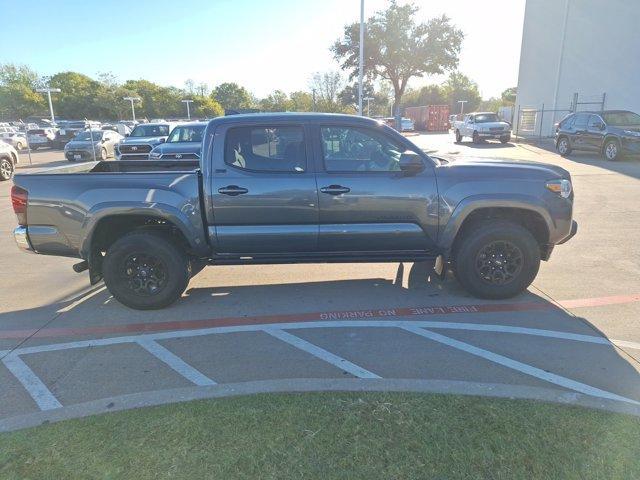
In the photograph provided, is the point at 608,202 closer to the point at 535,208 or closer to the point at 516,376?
the point at 535,208

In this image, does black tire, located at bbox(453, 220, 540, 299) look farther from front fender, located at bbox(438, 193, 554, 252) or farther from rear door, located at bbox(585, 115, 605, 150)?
rear door, located at bbox(585, 115, 605, 150)

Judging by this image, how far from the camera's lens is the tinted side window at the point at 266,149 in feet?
14.8

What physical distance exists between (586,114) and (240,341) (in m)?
18.2

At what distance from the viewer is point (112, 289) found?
462cm

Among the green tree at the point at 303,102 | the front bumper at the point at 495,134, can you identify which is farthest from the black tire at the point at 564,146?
the green tree at the point at 303,102

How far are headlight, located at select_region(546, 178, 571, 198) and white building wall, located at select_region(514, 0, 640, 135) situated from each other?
20.8 m

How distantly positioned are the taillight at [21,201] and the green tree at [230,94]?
7821 cm

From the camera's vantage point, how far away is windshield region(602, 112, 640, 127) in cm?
1622

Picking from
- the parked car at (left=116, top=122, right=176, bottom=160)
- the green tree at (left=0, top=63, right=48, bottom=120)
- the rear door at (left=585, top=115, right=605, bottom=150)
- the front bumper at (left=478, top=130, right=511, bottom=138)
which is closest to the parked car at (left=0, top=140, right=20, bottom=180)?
the parked car at (left=116, top=122, right=176, bottom=160)

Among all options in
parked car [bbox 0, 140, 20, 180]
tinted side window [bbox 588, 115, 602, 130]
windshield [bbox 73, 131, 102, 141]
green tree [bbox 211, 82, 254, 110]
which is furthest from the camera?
green tree [bbox 211, 82, 254, 110]

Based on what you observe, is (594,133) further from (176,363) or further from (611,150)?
(176,363)

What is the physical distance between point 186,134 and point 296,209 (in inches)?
392

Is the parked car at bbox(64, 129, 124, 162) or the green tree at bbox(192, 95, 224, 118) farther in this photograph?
the green tree at bbox(192, 95, 224, 118)

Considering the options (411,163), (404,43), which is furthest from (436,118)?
(411,163)
